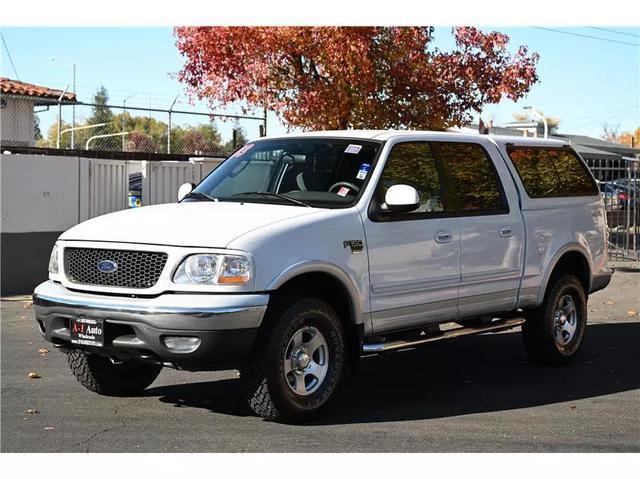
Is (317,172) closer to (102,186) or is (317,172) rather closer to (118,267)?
(118,267)

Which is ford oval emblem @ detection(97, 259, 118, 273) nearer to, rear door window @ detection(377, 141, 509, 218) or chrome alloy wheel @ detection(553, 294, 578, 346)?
rear door window @ detection(377, 141, 509, 218)

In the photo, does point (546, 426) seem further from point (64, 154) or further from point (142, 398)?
point (64, 154)

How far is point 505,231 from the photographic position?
829 cm

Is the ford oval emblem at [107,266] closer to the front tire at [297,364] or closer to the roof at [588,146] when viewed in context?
the front tire at [297,364]

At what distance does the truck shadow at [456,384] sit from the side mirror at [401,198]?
4.84 ft

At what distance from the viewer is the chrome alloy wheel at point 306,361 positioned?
21.3ft

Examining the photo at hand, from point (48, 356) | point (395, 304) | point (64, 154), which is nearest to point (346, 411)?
point (395, 304)

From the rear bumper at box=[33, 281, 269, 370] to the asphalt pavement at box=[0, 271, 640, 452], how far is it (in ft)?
1.67

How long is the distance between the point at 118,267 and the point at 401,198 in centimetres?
206

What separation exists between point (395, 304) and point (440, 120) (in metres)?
10.4

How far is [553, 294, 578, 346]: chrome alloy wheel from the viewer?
906cm

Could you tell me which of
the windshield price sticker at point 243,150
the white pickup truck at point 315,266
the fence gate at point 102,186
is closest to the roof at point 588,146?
the fence gate at point 102,186

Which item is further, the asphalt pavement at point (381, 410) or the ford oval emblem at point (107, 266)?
the ford oval emblem at point (107, 266)

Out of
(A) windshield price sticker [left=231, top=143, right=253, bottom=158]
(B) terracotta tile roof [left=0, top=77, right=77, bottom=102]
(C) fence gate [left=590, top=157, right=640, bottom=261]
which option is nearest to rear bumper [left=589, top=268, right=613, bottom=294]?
(A) windshield price sticker [left=231, top=143, right=253, bottom=158]
